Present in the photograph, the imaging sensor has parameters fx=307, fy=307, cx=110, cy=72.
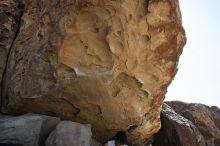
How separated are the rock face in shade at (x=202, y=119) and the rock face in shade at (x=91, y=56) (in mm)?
5680

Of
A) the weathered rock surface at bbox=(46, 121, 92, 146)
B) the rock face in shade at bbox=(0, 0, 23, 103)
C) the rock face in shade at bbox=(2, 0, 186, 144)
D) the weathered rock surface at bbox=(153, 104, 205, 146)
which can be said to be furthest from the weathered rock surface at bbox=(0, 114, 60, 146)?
the weathered rock surface at bbox=(153, 104, 205, 146)

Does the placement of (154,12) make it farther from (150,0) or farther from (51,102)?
(51,102)

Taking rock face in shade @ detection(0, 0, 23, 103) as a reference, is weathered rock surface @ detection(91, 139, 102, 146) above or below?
below

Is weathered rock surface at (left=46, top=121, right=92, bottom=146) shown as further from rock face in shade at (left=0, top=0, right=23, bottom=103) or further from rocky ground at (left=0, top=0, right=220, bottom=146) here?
rock face in shade at (left=0, top=0, right=23, bottom=103)

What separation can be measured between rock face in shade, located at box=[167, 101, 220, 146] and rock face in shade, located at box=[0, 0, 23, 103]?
700 cm

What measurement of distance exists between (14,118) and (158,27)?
7.72 ft

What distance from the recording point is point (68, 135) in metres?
3.93

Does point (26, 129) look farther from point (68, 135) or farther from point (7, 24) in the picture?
point (7, 24)

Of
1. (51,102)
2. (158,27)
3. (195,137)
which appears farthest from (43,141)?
(195,137)

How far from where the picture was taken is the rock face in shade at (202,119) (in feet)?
33.1

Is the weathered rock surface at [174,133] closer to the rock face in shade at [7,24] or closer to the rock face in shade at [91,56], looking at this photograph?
the rock face in shade at [91,56]

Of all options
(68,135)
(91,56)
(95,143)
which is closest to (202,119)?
(95,143)

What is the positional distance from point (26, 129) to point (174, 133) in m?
4.26

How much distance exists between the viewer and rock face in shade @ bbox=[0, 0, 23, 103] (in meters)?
4.65
